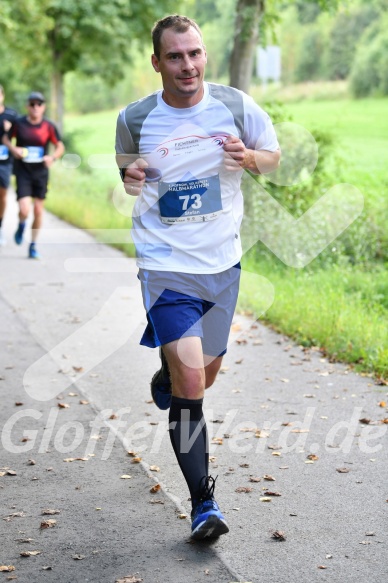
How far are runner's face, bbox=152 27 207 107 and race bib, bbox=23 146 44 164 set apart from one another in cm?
941

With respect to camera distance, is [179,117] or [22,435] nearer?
[179,117]

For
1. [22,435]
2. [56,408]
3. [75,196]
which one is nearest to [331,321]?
[56,408]

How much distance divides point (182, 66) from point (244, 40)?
9.36 meters

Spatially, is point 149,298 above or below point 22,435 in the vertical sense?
above

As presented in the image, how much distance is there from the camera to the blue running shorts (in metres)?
4.76

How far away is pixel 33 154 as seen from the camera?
14.1 m

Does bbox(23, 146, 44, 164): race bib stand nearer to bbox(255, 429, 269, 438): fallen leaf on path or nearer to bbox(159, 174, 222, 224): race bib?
bbox(255, 429, 269, 438): fallen leaf on path

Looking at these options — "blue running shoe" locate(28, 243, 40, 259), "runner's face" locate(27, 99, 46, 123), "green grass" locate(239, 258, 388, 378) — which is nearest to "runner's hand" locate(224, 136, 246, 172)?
"green grass" locate(239, 258, 388, 378)

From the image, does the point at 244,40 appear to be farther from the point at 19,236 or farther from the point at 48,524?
the point at 48,524

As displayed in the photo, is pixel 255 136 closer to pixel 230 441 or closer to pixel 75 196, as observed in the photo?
pixel 230 441

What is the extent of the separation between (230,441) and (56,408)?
144cm

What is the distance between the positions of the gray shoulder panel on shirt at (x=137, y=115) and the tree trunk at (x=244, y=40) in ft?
29.8

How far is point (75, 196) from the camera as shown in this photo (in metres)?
22.6

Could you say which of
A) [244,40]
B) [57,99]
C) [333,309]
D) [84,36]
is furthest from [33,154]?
[57,99]
